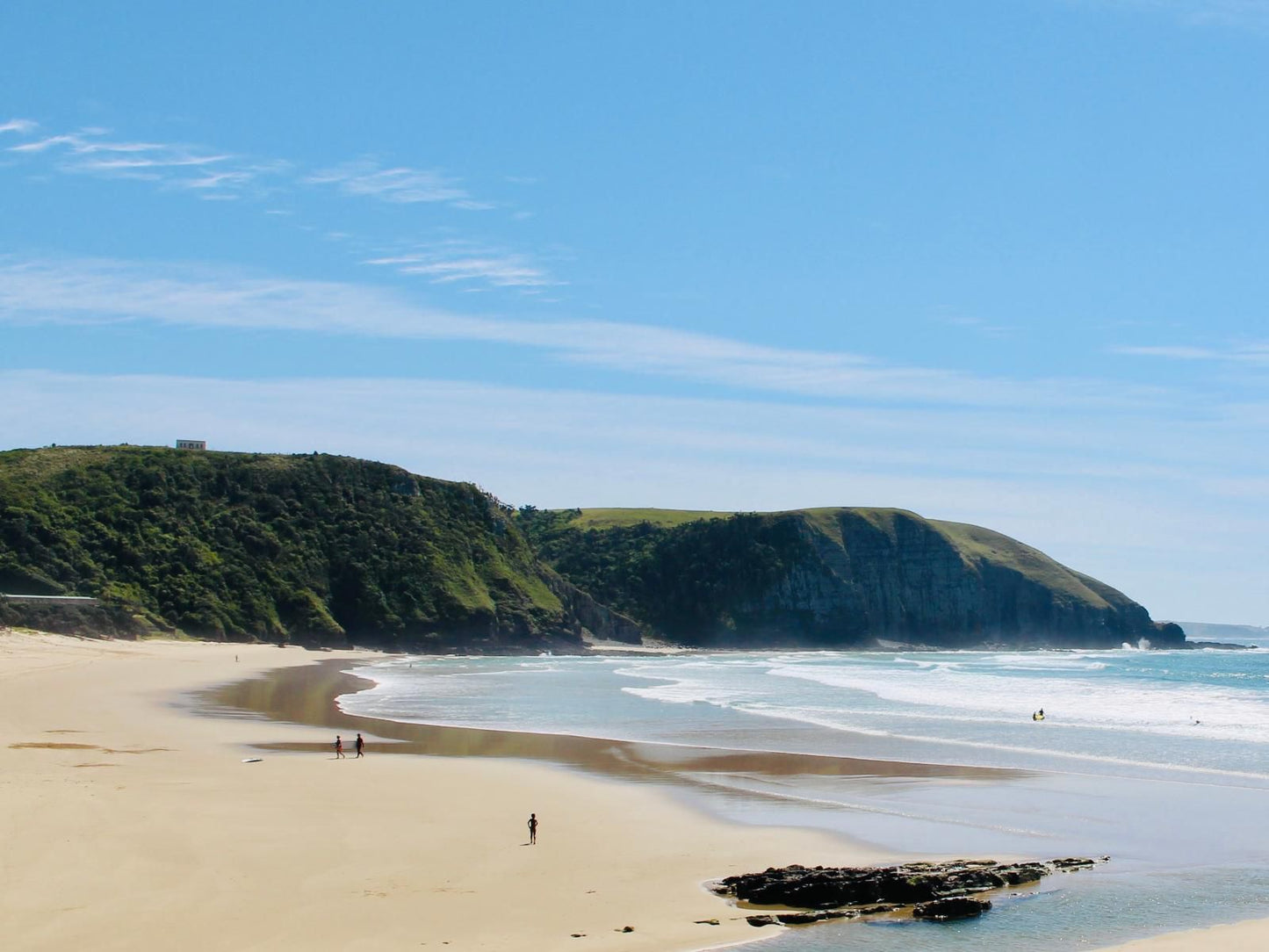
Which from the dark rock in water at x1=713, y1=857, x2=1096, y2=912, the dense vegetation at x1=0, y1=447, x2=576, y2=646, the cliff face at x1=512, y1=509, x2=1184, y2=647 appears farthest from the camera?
the cliff face at x1=512, y1=509, x2=1184, y2=647

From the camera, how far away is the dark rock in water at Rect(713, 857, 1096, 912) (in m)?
15.4

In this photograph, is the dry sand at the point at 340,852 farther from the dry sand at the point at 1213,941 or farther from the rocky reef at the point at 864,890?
the dry sand at the point at 1213,941

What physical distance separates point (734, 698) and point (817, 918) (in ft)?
121

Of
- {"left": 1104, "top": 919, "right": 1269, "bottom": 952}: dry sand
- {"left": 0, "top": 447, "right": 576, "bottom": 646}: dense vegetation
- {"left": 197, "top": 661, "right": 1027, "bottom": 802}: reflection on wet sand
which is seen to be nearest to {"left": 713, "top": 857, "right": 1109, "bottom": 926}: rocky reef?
{"left": 1104, "top": 919, "right": 1269, "bottom": 952}: dry sand

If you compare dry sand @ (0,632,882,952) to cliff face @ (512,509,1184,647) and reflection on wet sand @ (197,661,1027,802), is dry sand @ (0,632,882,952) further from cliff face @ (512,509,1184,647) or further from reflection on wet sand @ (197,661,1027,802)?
cliff face @ (512,509,1184,647)

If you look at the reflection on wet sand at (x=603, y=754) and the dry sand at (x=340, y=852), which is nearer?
the dry sand at (x=340, y=852)

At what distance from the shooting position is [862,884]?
15555mm

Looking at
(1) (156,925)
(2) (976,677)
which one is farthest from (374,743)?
(2) (976,677)

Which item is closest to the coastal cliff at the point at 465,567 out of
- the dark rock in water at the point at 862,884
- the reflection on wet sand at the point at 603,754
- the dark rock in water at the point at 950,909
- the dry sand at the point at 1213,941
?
the reflection on wet sand at the point at 603,754

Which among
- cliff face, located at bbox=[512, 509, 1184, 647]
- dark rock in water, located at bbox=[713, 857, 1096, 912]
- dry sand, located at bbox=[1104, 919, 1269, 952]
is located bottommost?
dry sand, located at bbox=[1104, 919, 1269, 952]

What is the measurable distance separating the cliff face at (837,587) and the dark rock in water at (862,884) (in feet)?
429

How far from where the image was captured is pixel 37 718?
31.5 m

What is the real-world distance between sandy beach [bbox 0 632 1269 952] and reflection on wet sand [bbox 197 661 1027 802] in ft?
1.74

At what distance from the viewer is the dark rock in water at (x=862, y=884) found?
15375 mm
